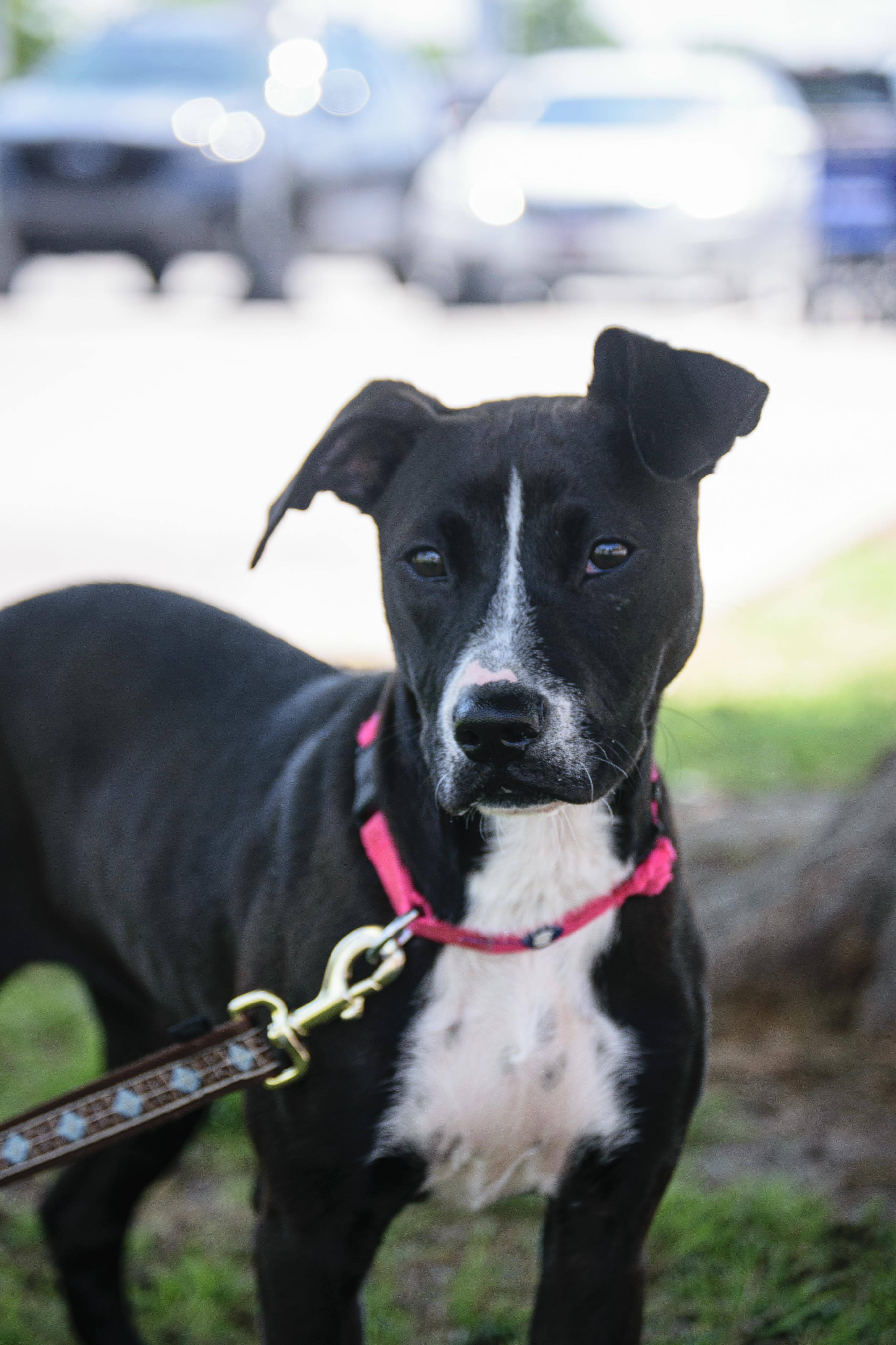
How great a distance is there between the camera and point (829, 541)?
892 centimetres

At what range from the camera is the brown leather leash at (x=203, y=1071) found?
7.65 feet

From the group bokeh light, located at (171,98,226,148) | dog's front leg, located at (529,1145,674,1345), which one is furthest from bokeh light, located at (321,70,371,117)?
dog's front leg, located at (529,1145,674,1345)

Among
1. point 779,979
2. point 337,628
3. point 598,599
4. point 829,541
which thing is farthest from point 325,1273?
point 829,541

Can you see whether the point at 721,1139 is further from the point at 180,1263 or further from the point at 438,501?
the point at 438,501

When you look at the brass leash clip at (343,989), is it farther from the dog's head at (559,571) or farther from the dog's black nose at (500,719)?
the dog's black nose at (500,719)

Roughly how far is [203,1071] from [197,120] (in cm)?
1440

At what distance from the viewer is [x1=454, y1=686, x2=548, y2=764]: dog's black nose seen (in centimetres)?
217

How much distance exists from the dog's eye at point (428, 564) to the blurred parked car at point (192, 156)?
13588 millimetres

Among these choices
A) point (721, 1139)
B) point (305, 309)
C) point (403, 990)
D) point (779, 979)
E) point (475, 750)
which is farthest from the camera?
point (305, 309)

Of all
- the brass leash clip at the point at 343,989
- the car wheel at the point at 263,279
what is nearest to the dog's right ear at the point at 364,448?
the brass leash clip at the point at 343,989

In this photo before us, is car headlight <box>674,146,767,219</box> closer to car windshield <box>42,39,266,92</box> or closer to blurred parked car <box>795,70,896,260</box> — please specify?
blurred parked car <box>795,70,896,260</box>

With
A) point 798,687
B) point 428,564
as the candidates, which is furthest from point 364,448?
point 798,687

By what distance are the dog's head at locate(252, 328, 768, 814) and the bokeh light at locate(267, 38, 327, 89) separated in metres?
15.0

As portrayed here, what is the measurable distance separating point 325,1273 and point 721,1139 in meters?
1.58
